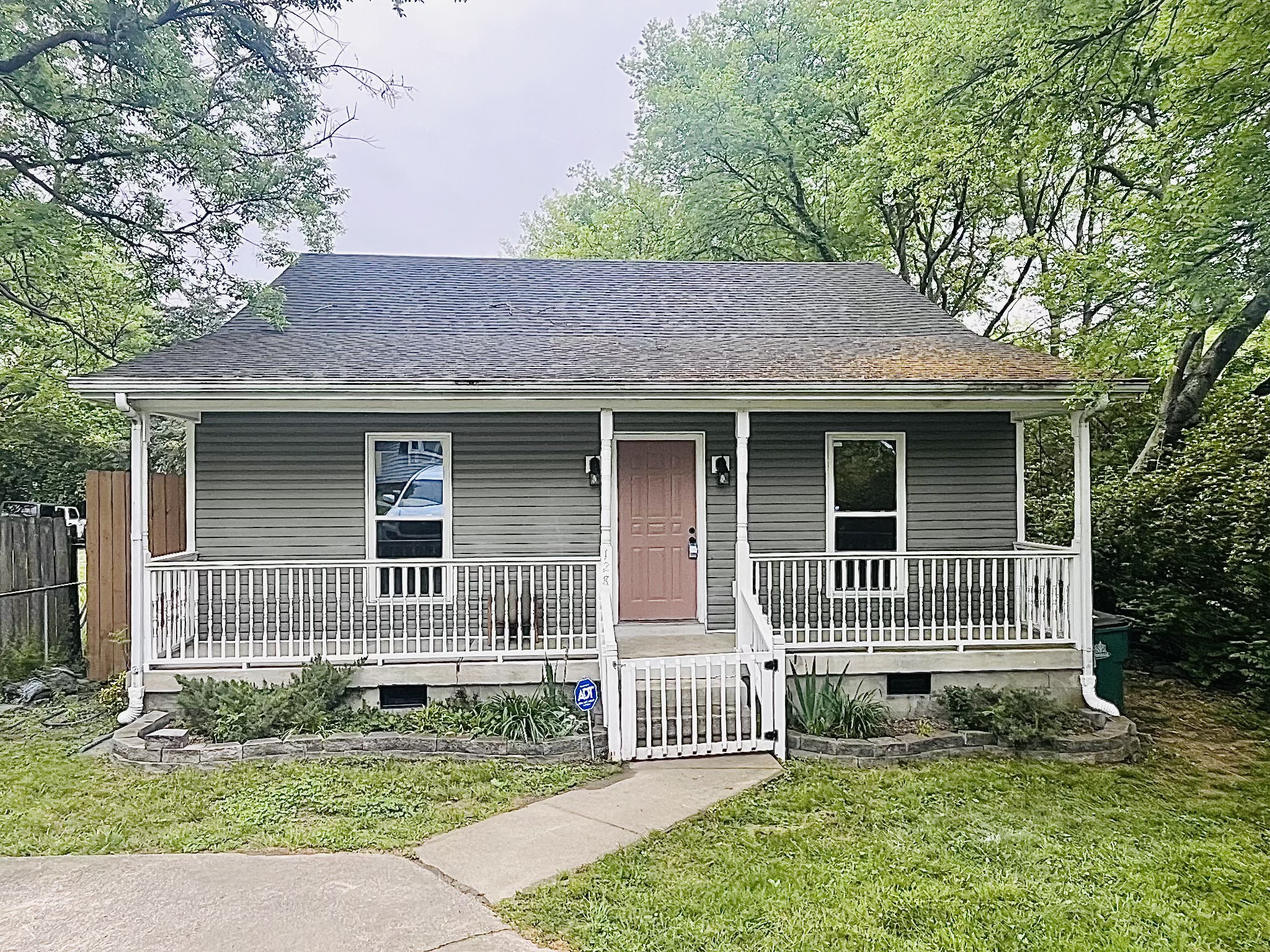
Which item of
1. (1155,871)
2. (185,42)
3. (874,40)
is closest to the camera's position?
(1155,871)

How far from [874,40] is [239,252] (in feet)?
32.1

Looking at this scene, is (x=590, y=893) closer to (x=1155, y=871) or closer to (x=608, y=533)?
(x=1155, y=871)

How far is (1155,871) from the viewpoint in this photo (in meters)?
4.71

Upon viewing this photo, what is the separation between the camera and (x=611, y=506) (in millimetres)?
8484

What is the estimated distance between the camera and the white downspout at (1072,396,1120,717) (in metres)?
7.74

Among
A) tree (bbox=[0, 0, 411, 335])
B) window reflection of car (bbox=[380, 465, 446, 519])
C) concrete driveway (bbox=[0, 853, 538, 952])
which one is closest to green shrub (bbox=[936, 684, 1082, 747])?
concrete driveway (bbox=[0, 853, 538, 952])

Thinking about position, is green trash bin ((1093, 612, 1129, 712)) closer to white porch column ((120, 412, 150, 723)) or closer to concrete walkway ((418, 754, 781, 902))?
concrete walkway ((418, 754, 781, 902))

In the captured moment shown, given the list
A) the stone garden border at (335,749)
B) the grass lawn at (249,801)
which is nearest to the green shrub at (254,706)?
the stone garden border at (335,749)

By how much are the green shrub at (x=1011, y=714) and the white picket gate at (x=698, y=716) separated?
1.81 m

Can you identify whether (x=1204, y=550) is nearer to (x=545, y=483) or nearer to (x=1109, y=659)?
(x=1109, y=659)

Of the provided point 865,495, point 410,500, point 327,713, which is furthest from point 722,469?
point 327,713

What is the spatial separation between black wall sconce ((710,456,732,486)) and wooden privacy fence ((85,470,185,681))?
5.71 meters

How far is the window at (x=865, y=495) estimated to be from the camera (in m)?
9.16

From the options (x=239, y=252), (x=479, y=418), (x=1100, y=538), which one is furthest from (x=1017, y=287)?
(x=239, y=252)
